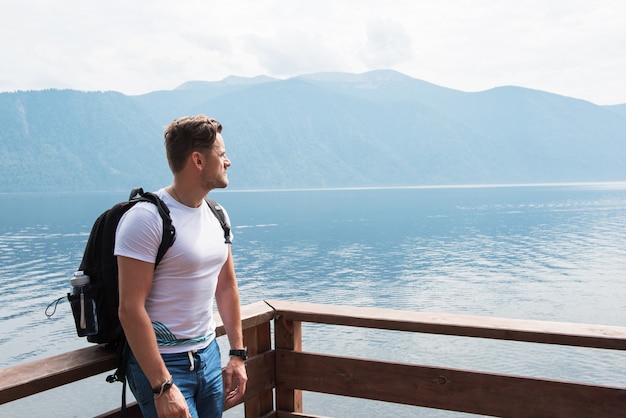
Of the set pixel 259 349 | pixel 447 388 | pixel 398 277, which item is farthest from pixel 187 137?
pixel 398 277

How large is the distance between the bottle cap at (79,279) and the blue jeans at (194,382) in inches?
9.6

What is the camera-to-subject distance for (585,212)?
92.2m

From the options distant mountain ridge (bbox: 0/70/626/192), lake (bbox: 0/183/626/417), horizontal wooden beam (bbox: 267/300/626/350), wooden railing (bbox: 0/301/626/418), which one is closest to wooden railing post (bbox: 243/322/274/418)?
wooden railing (bbox: 0/301/626/418)

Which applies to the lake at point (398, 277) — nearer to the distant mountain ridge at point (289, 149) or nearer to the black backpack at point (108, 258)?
the black backpack at point (108, 258)

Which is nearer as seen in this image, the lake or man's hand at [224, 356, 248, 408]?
man's hand at [224, 356, 248, 408]

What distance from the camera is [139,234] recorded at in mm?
1651

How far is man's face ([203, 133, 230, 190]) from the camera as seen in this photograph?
1836 millimetres

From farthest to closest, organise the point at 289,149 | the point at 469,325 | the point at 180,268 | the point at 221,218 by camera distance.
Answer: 1. the point at 289,149
2. the point at 469,325
3. the point at 221,218
4. the point at 180,268

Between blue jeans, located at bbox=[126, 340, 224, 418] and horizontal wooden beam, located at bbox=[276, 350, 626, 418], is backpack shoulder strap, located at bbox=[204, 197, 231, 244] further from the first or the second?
horizontal wooden beam, located at bbox=[276, 350, 626, 418]

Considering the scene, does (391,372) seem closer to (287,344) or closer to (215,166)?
(287,344)

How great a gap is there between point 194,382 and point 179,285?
296 mm

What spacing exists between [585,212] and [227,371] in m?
98.1

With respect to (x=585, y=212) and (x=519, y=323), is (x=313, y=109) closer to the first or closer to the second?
(x=585, y=212)

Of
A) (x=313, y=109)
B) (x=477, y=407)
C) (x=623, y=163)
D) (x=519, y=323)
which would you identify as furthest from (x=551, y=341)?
(x=623, y=163)
